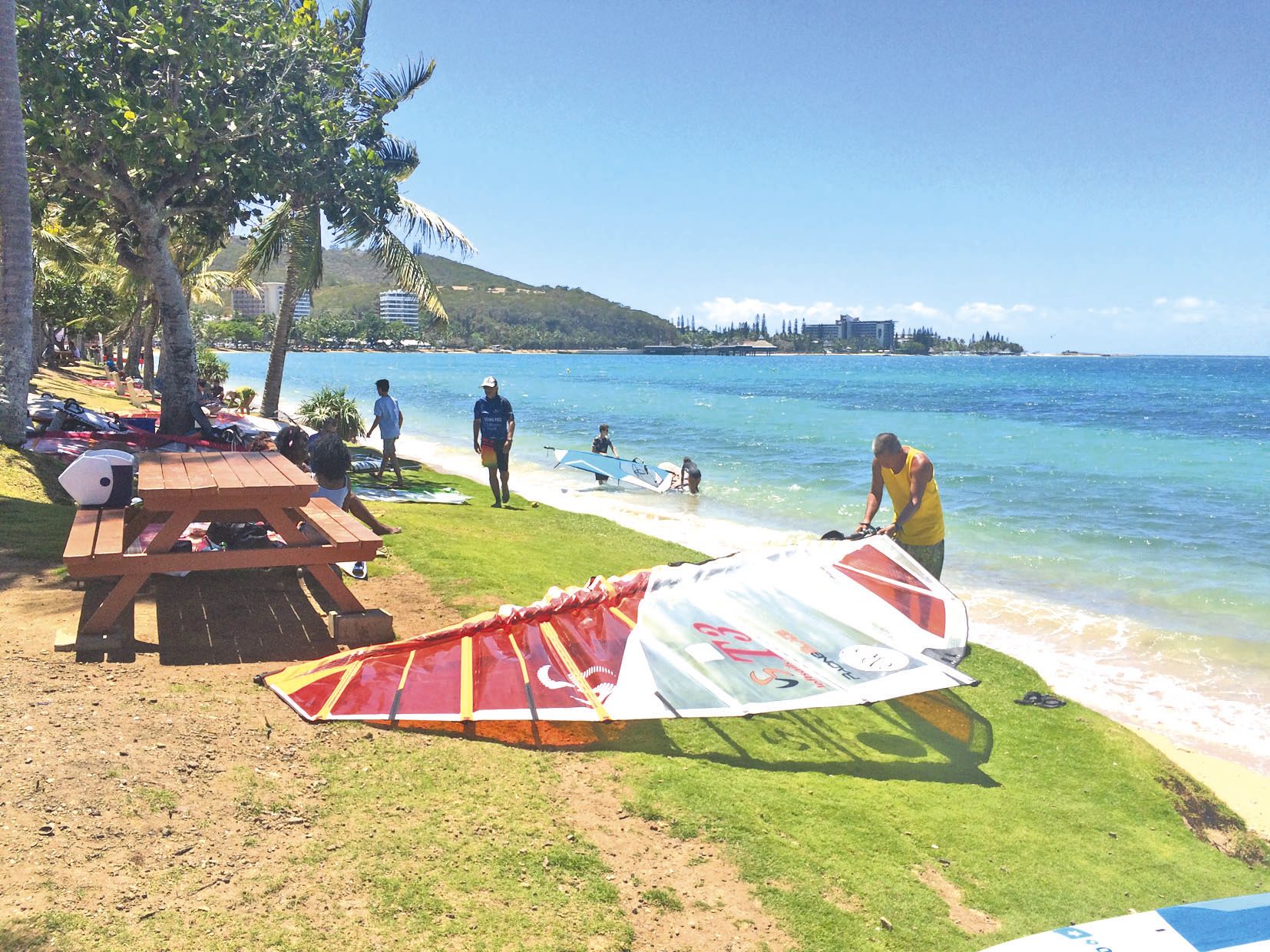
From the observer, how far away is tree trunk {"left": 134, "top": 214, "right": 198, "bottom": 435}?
1207 centimetres

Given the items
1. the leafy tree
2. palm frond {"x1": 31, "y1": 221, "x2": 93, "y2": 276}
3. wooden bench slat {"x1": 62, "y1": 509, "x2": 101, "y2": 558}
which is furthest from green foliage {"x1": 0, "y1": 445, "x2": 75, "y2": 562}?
palm frond {"x1": 31, "y1": 221, "x2": 93, "y2": 276}

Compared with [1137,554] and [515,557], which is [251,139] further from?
[1137,554]

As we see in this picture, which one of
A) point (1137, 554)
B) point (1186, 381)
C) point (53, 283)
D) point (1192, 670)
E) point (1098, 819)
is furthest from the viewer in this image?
point (1186, 381)

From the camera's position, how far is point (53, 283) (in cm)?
2964

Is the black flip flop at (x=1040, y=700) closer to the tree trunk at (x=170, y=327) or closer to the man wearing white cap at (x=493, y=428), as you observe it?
the man wearing white cap at (x=493, y=428)

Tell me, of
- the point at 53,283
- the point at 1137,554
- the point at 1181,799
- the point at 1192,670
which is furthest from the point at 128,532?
the point at 53,283

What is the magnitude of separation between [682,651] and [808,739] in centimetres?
99

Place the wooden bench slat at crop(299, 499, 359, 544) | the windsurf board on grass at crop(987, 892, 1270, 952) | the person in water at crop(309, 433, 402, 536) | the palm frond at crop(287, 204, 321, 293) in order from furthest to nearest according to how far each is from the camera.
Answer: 1. the palm frond at crop(287, 204, 321, 293)
2. the person in water at crop(309, 433, 402, 536)
3. the wooden bench slat at crop(299, 499, 359, 544)
4. the windsurf board on grass at crop(987, 892, 1270, 952)

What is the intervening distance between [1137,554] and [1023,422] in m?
39.8

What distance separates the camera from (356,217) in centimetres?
1717

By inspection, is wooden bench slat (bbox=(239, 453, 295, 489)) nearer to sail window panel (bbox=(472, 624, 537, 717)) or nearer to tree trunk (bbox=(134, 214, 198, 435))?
sail window panel (bbox=(472, 624, 537, 717))

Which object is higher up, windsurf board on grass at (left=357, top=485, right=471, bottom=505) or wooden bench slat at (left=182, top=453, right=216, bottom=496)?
wooden bench slat at (left=182, top=453, right=216, bottom=496)

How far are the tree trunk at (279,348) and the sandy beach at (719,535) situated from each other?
2.60 m

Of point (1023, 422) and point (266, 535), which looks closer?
point (266, 535)
